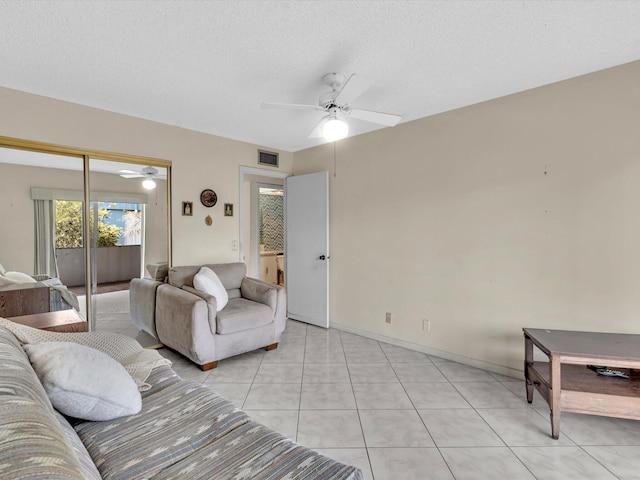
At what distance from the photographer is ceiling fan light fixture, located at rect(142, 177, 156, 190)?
326cm

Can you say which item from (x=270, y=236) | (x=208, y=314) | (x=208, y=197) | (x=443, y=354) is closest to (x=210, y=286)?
(x=208, y=314)

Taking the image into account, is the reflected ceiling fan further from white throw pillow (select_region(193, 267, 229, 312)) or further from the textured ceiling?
white throw pillow (select_region(193, 267, 229, 312))

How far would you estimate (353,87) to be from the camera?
78.7 inches

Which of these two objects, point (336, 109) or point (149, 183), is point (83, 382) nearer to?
point (336, 109)

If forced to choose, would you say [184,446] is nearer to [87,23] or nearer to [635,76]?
[87,23]

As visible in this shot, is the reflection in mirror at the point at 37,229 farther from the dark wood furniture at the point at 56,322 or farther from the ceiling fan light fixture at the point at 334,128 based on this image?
the ceiling fan light fixture at the point at 334,128

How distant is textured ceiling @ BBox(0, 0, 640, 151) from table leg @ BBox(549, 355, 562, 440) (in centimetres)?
193

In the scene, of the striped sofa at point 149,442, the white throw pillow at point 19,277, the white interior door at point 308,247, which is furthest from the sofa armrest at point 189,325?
the white interior door at point 308,247

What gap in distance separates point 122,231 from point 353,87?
2.67 meters

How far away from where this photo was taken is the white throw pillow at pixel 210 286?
3018mm

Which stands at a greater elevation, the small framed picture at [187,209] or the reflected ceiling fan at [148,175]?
the reflected ceiling fan at [148,175]

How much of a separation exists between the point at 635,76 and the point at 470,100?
3.41ft

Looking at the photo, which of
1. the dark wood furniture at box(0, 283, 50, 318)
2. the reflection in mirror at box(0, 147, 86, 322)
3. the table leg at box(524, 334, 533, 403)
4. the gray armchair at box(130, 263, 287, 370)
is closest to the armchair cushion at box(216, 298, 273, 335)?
the gray armchair at box(130, 263, 287, 370)

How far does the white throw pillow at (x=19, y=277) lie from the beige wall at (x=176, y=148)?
3.67 feet
